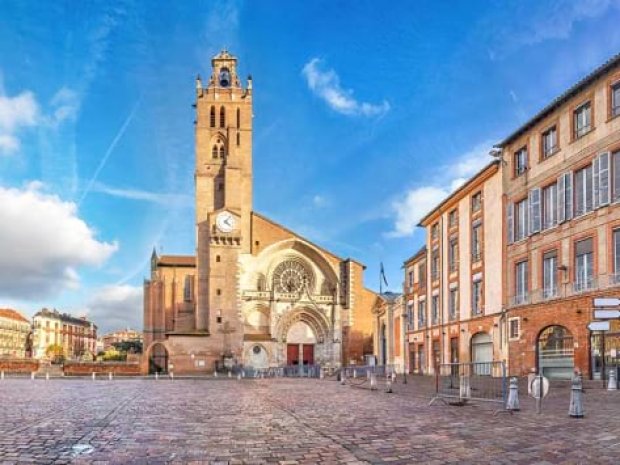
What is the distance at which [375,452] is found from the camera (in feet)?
26.8

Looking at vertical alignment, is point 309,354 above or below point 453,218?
below

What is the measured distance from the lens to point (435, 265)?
4141cm

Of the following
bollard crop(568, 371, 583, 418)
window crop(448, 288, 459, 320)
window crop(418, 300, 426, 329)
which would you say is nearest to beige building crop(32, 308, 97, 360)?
window crop(418, 300, 426, 329)

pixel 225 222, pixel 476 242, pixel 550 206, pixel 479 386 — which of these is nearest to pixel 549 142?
pixel 550 206

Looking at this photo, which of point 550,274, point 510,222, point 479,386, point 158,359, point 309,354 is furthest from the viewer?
point 309,354

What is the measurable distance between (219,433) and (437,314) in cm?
3187

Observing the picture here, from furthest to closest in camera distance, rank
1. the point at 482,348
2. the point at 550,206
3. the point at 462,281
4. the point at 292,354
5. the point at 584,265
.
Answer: the point at 292,354 → the point at 462,281 → the point at 482,348 → the point at 550,206 → the point at 584,265

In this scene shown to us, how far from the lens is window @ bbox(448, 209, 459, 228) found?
37875 mm

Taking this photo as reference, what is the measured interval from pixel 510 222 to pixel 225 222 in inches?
1375

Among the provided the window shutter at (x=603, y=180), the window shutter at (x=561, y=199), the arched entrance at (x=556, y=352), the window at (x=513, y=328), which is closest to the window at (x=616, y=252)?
A: the window shutter at (x=603, y=180)

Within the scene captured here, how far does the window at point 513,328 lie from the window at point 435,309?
1058 cm

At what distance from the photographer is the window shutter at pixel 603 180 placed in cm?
2319

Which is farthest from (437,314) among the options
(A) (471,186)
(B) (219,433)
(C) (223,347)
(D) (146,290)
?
(D) (146,290)

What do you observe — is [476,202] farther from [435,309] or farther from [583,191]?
[583,191]
